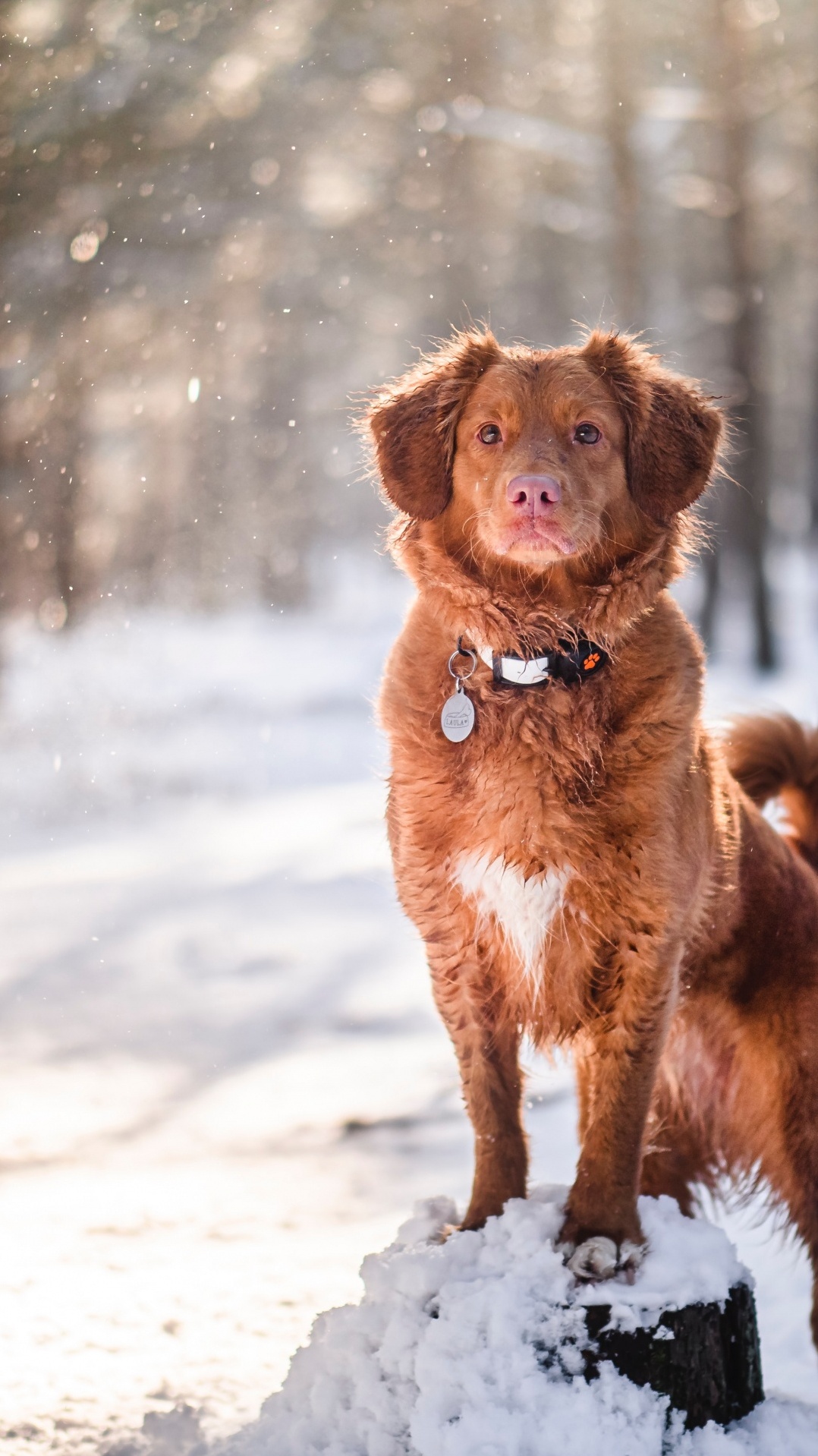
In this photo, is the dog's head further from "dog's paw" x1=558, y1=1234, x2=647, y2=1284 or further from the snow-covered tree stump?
the snow-covered tree stump

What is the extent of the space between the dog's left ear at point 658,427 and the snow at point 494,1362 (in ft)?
4.93

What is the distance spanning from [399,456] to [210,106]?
8.31m

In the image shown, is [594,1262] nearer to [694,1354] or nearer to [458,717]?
[694,1354]

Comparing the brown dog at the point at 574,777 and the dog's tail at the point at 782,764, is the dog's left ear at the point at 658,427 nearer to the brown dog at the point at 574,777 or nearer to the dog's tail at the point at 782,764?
the brown dog at the point at 574,777

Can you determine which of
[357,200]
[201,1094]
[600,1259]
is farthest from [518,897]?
[357,200]

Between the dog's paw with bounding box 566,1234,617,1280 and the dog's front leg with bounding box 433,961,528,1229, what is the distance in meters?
0.27

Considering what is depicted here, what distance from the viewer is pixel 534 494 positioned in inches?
85.7

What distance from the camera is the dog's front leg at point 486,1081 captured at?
2.53 m

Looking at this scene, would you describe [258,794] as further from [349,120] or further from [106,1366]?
[106,1366]

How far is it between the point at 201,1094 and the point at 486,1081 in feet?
7.05

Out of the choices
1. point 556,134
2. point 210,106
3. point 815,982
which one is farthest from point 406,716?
point 556,134

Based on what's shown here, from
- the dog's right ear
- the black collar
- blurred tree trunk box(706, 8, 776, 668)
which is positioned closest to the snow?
the black collar

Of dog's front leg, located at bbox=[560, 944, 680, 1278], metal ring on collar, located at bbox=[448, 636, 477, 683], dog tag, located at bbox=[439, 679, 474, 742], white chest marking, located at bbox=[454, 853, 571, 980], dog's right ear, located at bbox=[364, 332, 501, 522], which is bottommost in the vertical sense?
dog's front leg, located at bbox=[560, 944, 680, 1278]

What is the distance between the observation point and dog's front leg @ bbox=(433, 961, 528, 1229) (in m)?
2.53
